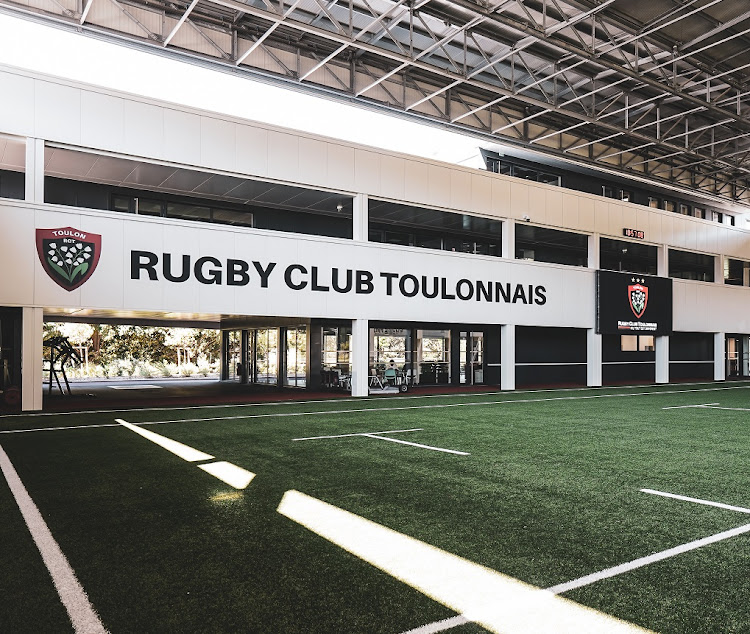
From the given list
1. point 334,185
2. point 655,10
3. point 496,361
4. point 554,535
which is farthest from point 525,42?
point 554,535

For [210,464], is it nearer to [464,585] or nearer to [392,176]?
[464,585]

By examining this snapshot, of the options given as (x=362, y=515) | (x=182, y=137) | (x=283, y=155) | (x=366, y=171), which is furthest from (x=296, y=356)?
(x=362, y=515)

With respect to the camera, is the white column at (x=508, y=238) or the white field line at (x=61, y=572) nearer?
the white field line at (x=61, y=572)

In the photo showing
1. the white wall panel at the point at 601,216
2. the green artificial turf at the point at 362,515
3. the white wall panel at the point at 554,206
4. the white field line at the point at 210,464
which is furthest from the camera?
the white wall panel at the point at 601,216

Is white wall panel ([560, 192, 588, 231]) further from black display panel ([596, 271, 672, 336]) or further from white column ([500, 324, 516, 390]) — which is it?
white column ([500, 324, 516, 390])

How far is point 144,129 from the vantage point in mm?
15055

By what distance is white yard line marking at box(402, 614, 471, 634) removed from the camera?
10.7 feet

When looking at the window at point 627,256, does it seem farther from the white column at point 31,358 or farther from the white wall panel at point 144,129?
the white column at point 31,358

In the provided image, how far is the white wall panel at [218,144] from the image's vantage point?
15867 millimetres

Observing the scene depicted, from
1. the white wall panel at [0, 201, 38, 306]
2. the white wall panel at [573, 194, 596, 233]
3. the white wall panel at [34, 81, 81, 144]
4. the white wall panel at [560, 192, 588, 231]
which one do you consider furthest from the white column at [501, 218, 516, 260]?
the white wall panel at [0, 201, 38, 306]

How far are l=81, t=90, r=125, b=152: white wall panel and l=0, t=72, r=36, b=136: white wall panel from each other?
1061 mm

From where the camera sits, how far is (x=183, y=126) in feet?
51.1

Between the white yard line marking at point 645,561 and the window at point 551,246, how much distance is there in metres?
19.4

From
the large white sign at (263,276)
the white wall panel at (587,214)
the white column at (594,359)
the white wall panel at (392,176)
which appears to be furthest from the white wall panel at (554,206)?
the white wall panel at (392,176)
